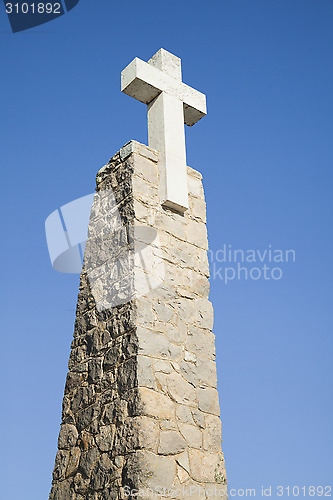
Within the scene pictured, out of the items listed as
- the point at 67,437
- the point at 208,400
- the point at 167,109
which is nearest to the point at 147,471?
the point at 208,400

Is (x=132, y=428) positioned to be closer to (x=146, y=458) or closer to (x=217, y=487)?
(x=146, y=458)

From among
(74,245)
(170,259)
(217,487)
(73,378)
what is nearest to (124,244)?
(170,259)

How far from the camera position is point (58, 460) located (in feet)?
14.1

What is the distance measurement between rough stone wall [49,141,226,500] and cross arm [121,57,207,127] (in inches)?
25.4

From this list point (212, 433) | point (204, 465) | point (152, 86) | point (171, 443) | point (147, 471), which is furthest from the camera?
point (152, 86)

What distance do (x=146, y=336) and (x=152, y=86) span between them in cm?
229

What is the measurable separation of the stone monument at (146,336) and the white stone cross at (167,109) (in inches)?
0.5

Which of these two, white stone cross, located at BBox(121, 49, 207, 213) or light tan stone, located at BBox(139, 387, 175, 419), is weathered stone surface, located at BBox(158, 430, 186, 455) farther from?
white stone cross, located at BBox(121, 49, 207, 213)

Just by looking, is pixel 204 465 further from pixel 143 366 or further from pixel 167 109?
pixel 167 109

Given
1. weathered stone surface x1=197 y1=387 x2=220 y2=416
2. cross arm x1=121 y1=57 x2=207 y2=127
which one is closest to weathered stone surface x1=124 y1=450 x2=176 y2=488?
weathered stone surface x1=197 y1=387 x2=220 y2=416

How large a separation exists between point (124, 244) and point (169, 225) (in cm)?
44

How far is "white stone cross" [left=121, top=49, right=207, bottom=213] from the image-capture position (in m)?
4.74

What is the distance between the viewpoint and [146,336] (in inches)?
158

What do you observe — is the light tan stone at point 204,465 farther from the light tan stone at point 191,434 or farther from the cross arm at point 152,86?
the cross arm at point 152,86
